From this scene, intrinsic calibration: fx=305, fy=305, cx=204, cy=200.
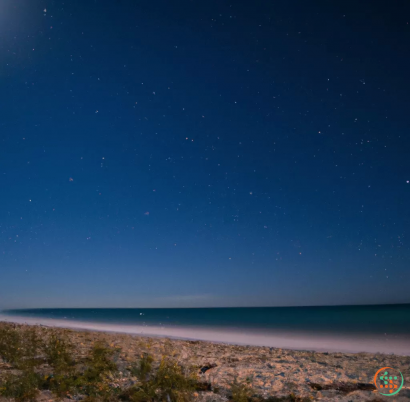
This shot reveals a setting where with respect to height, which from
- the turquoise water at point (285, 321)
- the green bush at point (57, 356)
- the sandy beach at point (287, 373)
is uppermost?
the green bush at point (57, 356)

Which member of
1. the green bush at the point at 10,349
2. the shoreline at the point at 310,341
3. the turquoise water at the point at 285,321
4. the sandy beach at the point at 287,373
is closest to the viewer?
the sandy beach at the point at 287,373

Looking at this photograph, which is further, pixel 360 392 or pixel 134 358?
pixel 134 358

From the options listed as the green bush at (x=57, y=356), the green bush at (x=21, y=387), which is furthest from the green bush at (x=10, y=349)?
the green bush at (x=21, y=387)

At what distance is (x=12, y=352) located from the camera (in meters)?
7.34

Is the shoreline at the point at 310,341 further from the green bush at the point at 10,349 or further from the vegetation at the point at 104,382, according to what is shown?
the green bush at the point at 10,349

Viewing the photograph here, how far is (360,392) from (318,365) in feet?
7.58

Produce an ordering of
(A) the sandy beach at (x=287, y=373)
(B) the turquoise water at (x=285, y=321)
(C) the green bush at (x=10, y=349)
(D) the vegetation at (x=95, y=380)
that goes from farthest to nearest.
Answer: (B) the turquoise water at (x=285, y=321)
(C) the green bush at (x=10, y=349)
(A) the sandy beach at (x=287, y=373)
(D) the vegetation at (x=95, y=380)

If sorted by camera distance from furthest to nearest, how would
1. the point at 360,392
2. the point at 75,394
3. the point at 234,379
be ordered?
the point at 234,379, the point at 360,392, the point at 75,394

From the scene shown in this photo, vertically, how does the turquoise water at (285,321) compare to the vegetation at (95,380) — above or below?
below

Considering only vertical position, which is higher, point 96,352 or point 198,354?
point 96,352

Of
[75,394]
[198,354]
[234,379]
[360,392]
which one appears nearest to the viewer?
[75,394]

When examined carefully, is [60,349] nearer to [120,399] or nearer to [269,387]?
[120,399]

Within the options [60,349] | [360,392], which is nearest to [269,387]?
[360,392]

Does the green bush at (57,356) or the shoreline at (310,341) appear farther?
the shoreline at (310,341)
